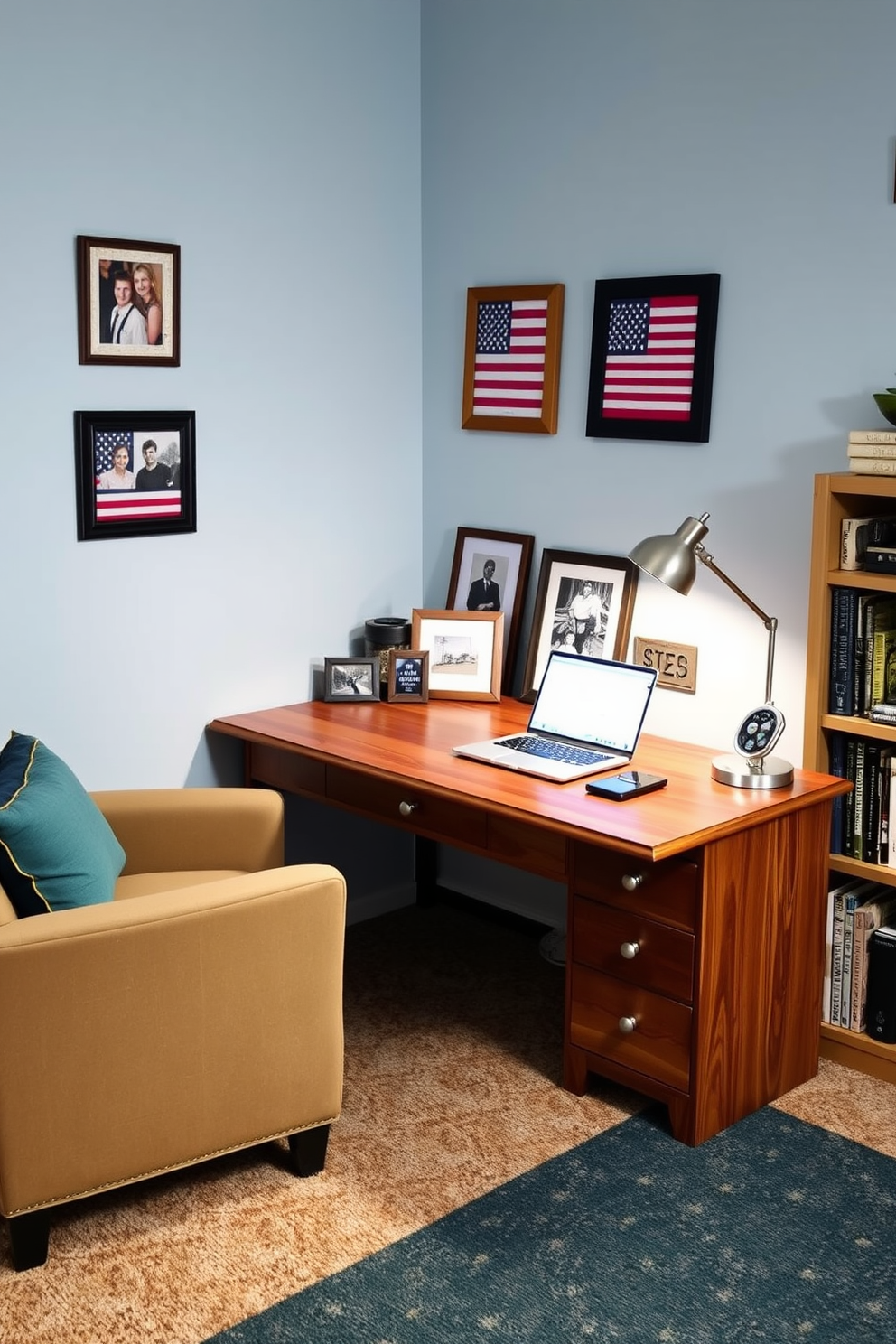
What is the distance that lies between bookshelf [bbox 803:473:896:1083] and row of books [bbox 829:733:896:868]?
22 mm

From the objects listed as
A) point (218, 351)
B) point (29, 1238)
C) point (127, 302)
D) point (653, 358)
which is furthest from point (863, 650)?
point (29, 1238)

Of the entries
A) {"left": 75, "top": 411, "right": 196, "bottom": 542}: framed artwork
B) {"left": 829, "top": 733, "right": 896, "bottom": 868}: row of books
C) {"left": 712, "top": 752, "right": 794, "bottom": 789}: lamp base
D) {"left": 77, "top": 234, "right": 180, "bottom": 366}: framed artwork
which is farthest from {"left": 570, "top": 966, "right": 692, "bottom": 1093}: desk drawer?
{"left": 77, "top": 234, "right": 180, "bottom": 366}: framed artwork

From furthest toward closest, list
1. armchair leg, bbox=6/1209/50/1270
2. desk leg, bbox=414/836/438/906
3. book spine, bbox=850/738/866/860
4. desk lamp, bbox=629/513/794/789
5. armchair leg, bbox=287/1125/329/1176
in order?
desk leg, bbox=414/836/438/906
book spine, bbox=850/738/866/860
desk lamp, bbox=629/513/794/789
armchair leg, bbox=287/1125/329/1176
armchair leg, bbox=6/1209/50/1270

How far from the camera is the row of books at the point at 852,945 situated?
2.92 metres

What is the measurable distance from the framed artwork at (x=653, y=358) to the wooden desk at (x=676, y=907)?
32.5 inches

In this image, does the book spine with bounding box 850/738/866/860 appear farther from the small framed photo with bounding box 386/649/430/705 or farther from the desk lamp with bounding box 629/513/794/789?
the small framed photo with bounding box 386/649/430/705

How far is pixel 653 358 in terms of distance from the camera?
3252 mm

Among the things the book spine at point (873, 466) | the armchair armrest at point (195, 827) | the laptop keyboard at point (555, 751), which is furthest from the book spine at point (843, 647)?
the armchair armrest at point (195, 827)

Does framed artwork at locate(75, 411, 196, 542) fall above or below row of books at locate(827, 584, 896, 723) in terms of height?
above

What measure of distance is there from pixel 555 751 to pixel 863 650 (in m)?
0.70

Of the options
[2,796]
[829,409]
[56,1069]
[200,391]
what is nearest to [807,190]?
[829,409]

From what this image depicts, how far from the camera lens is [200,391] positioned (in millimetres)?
3314

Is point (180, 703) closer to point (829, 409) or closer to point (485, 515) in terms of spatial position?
point (485, 515)

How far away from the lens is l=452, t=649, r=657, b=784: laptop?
295 centimetres
